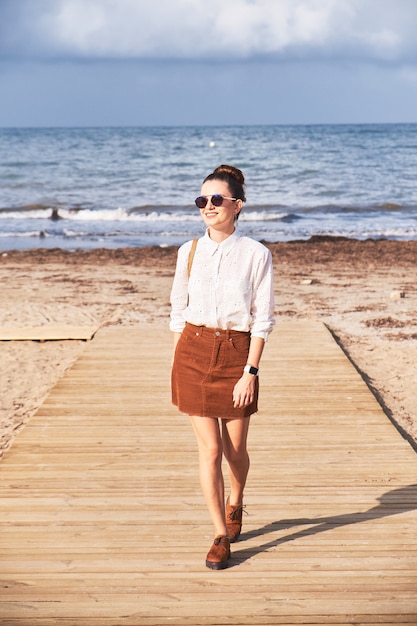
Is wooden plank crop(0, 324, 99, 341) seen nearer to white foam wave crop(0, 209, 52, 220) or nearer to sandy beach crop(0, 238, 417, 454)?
sandy beach crop(0, 238, 417, 454)

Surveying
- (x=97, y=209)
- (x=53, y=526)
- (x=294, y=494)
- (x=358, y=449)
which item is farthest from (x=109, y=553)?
(x=97, y=209)

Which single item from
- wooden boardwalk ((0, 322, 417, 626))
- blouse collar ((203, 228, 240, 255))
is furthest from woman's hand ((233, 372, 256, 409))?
wooden boardwalk ((0, 322, 417, 626))

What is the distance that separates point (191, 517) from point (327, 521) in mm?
696

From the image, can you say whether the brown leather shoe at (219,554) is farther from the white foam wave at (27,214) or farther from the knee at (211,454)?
the white foam wave at (27,214)

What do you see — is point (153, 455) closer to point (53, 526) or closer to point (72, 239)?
point (53, 526)

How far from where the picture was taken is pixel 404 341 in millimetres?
9914

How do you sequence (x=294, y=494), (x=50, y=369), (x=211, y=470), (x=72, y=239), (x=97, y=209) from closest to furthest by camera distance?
(x=211, y=470), (x=294, y=494), (x=50, y=369), (x=72, y=239), (x=97, y=209)

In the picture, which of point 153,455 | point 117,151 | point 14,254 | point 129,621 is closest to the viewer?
point 129,621

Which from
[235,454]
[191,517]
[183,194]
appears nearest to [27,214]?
[183,194]

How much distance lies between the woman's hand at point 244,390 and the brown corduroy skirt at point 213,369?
1.9 inches

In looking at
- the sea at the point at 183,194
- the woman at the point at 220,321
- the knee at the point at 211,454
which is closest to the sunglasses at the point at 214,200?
the woman at the point at 220,321

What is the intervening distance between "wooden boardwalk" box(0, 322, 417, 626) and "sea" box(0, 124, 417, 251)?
14.4 m

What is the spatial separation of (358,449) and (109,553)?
2.13 metres

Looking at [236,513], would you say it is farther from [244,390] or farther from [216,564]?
[244,390]
